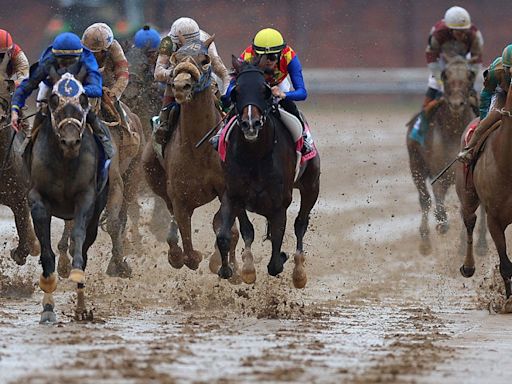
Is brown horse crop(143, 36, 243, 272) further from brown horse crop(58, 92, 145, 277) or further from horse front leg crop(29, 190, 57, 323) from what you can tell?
horse front leg crop(29, 190, 57, 323)

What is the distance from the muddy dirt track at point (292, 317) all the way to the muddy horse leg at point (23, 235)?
0.59 feet

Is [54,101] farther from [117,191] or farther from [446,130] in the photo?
[446,130]

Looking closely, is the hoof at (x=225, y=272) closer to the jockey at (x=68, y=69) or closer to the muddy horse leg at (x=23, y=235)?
the jockey at (x=68, y=69)

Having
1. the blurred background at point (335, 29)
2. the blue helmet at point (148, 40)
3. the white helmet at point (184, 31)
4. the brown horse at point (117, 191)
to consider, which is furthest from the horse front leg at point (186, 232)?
the blurred background at point (335, 29)

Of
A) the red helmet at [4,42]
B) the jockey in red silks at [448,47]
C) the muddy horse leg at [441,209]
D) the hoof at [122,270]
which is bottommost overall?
the hoof at [122,270]

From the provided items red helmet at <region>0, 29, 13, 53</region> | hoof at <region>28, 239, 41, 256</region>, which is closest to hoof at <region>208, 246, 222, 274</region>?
hoof at <region>28, 239, 41, 256</region>

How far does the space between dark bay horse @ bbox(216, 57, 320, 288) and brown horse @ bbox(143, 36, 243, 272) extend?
93cm

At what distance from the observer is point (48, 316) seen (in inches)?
480

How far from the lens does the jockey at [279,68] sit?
43.7ft

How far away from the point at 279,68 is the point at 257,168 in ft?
3.61

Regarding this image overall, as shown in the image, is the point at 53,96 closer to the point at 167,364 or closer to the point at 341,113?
the point at 167,364

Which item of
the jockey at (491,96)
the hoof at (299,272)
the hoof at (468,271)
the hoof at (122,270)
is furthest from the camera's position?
the hoof at (122,270)

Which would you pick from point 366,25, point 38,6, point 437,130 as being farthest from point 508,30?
point 437,130

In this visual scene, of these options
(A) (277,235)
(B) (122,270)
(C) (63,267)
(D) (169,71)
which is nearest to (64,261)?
(C) (63,267)
